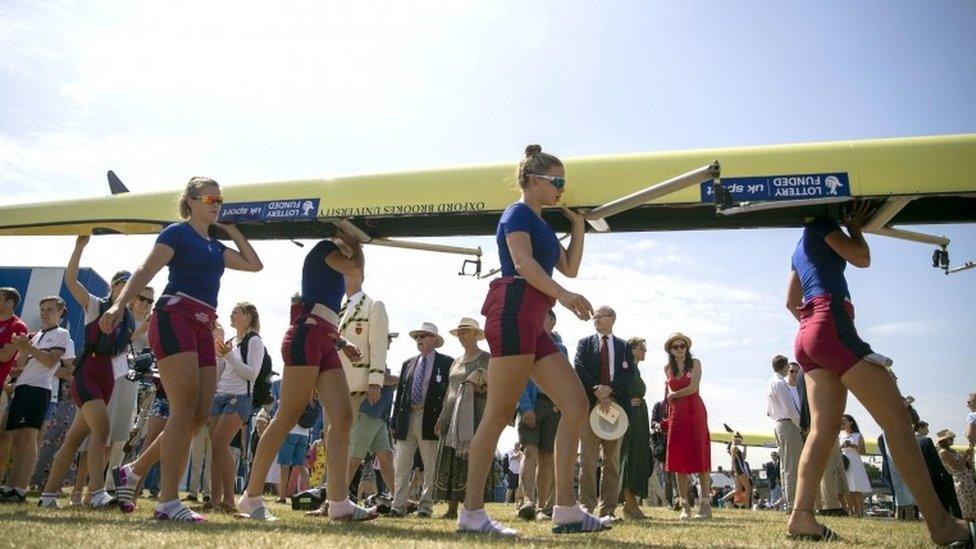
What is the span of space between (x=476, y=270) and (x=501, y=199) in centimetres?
94

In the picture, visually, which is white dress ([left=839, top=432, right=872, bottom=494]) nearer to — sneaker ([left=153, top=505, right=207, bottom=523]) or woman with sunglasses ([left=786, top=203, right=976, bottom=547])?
woman with sunglasses ([left=786, top=203, right=976, bottom=547])

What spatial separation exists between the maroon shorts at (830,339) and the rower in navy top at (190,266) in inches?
146

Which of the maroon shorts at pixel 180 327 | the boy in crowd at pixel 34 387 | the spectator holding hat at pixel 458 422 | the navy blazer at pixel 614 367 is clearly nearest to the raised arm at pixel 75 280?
the boy in crowd at pixel 34 387

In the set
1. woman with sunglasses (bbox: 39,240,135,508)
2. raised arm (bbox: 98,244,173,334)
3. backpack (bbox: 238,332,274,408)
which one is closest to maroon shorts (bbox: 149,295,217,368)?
raised arm (bbox: 98,244,173,334)

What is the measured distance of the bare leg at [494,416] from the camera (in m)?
4.06

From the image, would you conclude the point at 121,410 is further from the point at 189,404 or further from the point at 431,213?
the point at 431,213

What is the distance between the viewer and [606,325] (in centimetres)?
818

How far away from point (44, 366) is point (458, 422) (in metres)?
4.15

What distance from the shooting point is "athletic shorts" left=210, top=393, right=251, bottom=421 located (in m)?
7.42

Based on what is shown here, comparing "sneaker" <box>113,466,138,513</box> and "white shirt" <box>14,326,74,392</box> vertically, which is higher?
"white shirt" <box>14,326,74,392</box>

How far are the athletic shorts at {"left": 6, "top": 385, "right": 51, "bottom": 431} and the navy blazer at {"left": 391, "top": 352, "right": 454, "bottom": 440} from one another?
3.55 meters

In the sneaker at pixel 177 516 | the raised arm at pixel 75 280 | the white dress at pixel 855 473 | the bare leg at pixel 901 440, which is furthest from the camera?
the white dress at pixel 855 473

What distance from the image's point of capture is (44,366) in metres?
7.27

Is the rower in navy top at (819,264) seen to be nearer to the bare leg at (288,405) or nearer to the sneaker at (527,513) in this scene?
the bare leg at (288,405)
